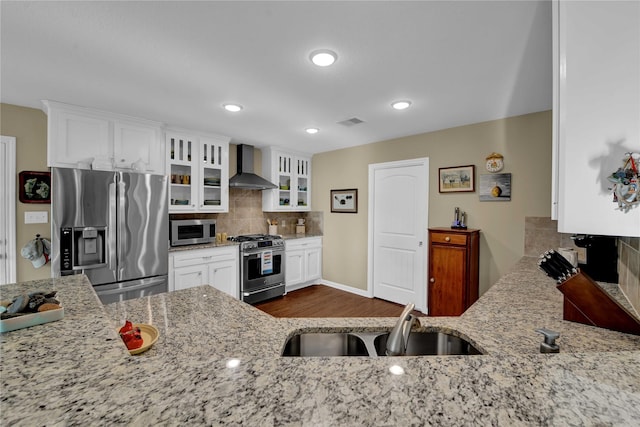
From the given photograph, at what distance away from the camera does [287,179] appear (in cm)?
471

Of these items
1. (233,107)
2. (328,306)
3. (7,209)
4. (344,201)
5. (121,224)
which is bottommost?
(328,306)

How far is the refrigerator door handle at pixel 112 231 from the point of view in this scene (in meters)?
2.63

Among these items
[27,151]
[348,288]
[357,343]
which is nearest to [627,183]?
[357,343]

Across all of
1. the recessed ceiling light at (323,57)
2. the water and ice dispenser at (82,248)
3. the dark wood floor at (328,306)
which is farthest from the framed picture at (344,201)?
the water and ice dispenser at (82,248)

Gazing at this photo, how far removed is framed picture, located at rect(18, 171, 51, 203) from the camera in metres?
2.67

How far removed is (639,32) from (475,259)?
274cm

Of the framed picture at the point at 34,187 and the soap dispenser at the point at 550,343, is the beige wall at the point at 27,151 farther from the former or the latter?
the soap dispenser at the point at 550,343

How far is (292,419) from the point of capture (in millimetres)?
387

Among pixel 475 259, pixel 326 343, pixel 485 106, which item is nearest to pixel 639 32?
pixel 326 343

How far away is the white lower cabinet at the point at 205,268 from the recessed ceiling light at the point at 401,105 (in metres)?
2.54

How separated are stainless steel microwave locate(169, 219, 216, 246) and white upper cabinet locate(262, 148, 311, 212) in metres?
1.07

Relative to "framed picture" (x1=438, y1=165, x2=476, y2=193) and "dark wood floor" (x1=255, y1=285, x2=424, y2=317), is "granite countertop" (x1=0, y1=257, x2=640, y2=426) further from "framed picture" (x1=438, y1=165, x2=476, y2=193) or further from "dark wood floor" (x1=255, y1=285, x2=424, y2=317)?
"dark wood floor" (x1=255, y1=285, x2=424, y2=317)

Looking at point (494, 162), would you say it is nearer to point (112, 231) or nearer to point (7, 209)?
point (112, 231)

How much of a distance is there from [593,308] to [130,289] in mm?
3358
